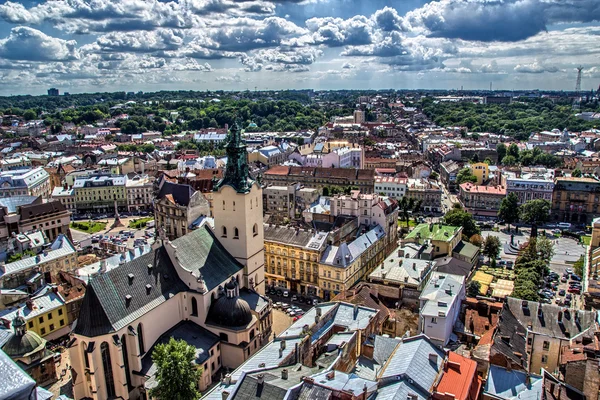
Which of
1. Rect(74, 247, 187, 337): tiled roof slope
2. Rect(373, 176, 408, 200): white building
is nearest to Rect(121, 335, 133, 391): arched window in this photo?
Rect(74, 247, 187, 337): tiled roof slope

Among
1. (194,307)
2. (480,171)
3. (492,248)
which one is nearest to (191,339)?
(194,307)

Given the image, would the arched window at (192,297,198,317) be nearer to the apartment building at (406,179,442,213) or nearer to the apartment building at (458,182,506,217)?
the apartment building at (406,179,442,213)

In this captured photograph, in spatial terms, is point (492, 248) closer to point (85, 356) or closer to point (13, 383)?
point (85, 356)

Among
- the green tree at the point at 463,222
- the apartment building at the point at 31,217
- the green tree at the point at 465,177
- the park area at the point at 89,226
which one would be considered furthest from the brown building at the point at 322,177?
the apartment building at the point at 31,217

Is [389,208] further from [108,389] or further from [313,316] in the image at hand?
[108,389]

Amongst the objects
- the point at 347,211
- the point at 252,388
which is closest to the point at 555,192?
the point at 347,211

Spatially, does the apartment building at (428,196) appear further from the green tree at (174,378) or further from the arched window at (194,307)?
the green tree at (174,378)
